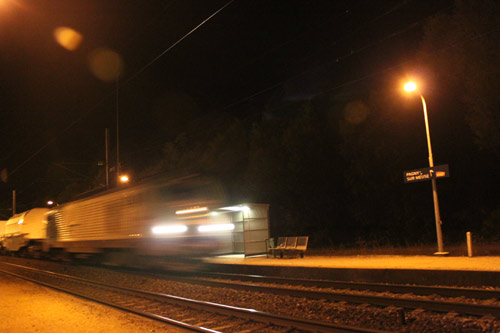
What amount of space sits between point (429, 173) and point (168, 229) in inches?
409

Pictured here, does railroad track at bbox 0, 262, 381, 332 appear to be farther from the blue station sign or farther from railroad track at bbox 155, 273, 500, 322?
the blue station sign

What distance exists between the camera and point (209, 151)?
136ft

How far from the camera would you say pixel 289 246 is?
19.5 metres

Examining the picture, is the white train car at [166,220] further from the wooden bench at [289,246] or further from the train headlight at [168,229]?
the wooden bench at [289,246]

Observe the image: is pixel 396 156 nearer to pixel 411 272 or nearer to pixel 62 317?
pixel 411 272

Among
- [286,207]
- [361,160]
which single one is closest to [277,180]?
[286,207]

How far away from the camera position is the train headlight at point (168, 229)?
14.2 m

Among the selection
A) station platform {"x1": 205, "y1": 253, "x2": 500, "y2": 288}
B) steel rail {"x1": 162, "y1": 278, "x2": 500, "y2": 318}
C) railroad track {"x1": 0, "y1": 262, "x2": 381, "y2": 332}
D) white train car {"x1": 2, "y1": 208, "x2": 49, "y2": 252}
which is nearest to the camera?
railroad track {"x1": 0, "y1": 262, "x2": 381, "y2": 332}

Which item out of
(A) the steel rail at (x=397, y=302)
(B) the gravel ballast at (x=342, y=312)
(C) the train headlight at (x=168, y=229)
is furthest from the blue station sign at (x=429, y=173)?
(C) the train headlight at (x=168, y=229)

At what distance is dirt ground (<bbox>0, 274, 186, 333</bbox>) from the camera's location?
27.0 ft

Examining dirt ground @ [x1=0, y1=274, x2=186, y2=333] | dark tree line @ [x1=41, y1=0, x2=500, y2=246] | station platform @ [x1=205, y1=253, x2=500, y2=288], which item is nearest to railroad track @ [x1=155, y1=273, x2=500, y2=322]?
station platform @ [x1=205, y1=253, x2=500, y2=288]

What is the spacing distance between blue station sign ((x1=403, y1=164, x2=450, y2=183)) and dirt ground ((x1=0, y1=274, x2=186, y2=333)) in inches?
494

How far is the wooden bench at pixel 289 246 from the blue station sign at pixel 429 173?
5066mm

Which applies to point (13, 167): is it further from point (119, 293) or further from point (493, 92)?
point (493, 92)
